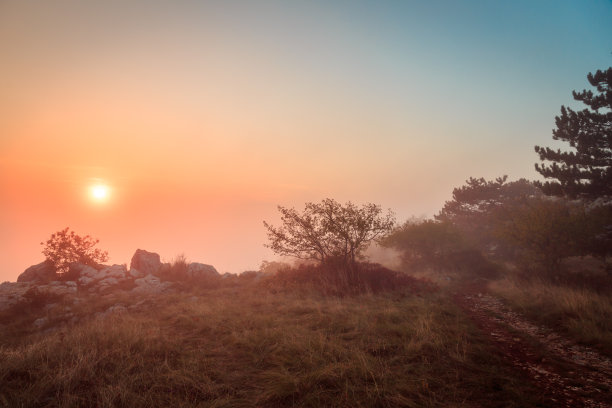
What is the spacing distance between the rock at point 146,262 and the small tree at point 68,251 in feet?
11.3

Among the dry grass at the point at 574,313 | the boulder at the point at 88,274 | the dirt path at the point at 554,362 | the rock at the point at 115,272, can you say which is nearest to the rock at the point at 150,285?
the rock at the point at 115,272

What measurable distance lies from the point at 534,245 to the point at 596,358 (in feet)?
53.9

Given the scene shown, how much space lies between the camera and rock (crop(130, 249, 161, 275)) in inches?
808

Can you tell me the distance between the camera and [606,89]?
2064cm

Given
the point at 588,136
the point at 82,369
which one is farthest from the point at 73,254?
the point at 588,136

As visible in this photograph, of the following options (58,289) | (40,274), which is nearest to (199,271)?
(58,289)

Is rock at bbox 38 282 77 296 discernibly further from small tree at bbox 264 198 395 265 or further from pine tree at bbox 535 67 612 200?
pine tree at bbox 535 67 612 200

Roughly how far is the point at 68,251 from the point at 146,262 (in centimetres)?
593

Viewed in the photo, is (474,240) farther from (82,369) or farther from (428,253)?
(82,369)

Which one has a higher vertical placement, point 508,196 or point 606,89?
point 606,89

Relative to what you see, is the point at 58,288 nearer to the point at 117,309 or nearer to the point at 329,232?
the point at 117,309

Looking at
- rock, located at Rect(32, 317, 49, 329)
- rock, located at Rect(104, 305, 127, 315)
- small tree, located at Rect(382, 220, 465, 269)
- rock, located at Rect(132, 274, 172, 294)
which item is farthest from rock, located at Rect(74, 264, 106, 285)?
small tree, located at Rect(382, 220, 465, 269)

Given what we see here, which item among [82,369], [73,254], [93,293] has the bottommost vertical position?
[82,369]

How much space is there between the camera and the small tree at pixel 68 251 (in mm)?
19438
